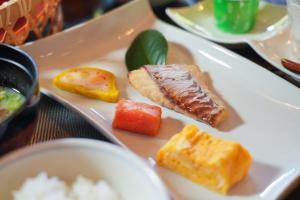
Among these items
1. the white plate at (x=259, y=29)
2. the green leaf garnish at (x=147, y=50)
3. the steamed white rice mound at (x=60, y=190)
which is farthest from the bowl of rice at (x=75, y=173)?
the white plate at (x=259, y=29)

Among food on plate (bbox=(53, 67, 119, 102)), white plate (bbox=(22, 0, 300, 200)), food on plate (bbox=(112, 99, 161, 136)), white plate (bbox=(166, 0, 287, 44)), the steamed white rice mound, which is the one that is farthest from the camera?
white plate (bbox=(166, 0, 287, 44))

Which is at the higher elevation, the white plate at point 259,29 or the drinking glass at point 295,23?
the drinking glass at point 295,23

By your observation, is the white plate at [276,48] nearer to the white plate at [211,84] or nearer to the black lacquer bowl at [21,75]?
the white plate at [211,84]

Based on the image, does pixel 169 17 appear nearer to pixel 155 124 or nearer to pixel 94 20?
pixel 94 20

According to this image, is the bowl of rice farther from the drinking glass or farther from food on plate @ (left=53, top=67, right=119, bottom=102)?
the drinking glass

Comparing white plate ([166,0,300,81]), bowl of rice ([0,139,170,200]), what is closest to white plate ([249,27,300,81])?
white plate ([166,0,300,81])

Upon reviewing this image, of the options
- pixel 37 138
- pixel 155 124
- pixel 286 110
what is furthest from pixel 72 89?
pixel 286 110

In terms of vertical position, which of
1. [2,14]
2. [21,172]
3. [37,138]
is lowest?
[37,138]
